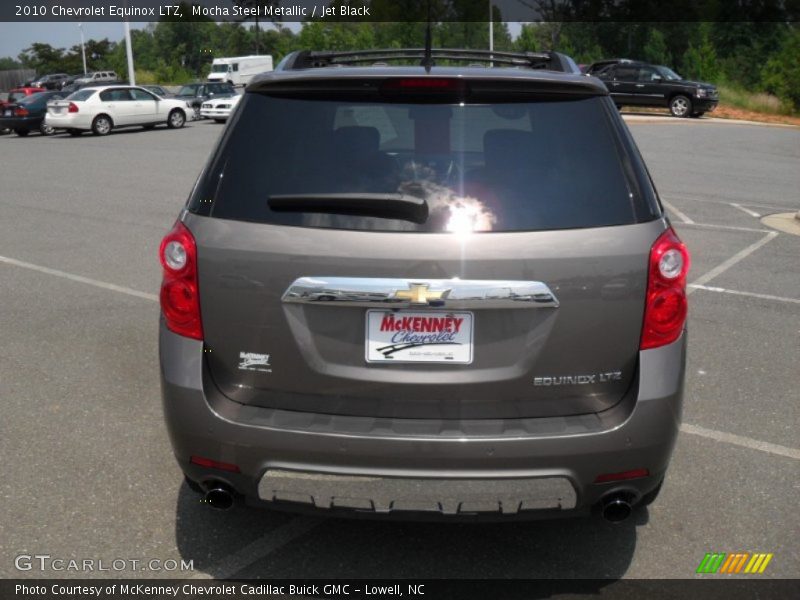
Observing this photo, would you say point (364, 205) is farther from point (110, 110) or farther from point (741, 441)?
point (110, 110)

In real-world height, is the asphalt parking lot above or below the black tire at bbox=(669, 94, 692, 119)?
above

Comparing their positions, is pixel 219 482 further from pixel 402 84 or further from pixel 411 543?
pixel 402 84

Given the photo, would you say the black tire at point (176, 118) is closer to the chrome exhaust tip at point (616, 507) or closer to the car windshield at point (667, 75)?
the car windshield at point (667, 75)

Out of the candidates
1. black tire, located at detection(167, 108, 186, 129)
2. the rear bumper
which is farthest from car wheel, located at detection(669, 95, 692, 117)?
the rear bumper

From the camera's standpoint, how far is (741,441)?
4.66 metres

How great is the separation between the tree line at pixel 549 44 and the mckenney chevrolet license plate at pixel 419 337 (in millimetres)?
39937

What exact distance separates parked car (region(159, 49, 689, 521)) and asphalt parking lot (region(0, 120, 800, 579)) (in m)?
0.56

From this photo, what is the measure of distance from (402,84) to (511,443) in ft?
4.31

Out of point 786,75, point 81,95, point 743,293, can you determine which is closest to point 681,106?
point 786,75

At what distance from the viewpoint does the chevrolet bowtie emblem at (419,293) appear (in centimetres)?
291

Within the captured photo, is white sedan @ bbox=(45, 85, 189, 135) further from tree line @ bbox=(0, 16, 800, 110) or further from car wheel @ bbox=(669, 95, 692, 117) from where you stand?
tree line @ bbox=(0, 16, 800, 110)

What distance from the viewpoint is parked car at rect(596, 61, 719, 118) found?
3278 centimetres

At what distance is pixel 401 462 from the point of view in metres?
2.94

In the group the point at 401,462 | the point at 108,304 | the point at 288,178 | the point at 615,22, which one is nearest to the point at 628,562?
the point at 401,462
